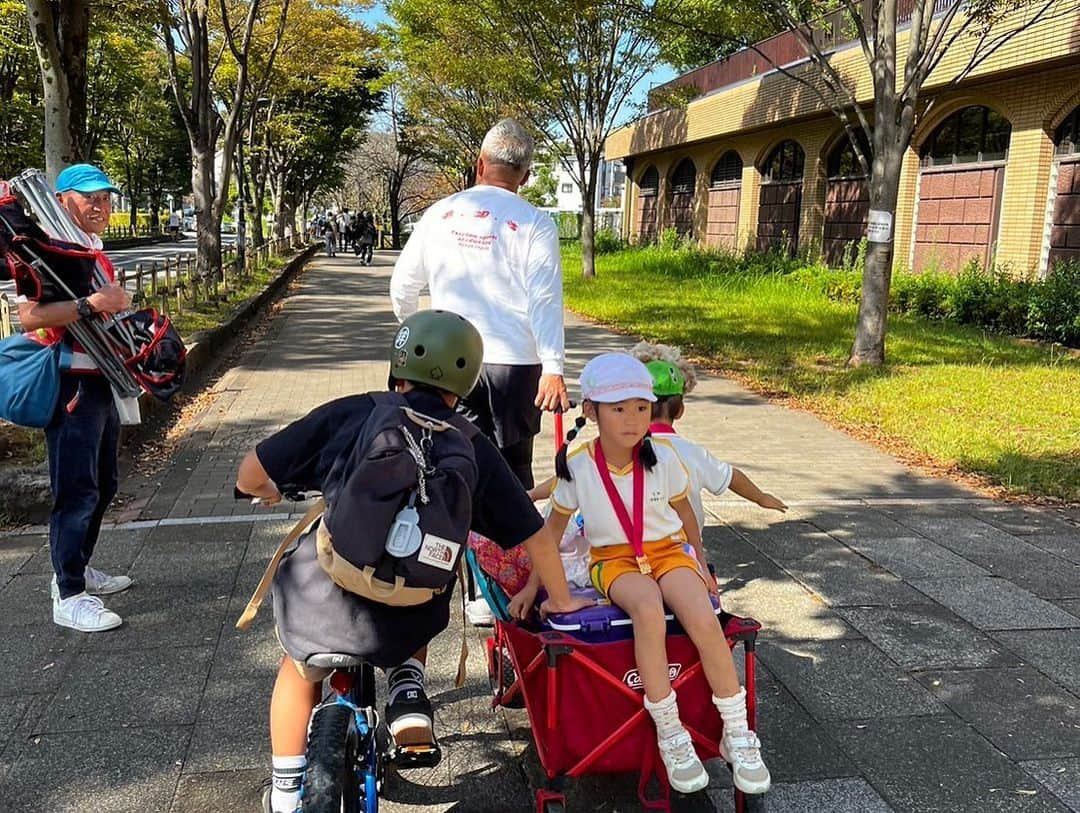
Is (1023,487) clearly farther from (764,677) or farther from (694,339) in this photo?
(694,339)

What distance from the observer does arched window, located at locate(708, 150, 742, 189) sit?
89.4ft

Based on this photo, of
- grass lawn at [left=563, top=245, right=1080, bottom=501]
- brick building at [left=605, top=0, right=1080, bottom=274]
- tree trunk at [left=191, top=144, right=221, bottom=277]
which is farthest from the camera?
tree trunk at [left=191, top=144, right=221, bottom=277]

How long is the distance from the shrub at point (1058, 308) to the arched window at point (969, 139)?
4068mm

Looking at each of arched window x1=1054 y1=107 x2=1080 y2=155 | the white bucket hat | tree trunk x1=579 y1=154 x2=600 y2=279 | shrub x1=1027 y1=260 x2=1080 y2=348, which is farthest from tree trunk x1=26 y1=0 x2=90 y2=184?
tree trunk x1=579 y1=154 x2=600 y2=279

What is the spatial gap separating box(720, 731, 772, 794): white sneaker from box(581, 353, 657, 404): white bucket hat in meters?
0.96

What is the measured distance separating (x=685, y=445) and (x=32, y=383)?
8.16 feet

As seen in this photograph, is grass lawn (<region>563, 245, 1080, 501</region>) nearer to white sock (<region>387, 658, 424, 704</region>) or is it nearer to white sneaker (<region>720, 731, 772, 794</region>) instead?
white sneaker (<region>720, 731, 772, 794</region>)

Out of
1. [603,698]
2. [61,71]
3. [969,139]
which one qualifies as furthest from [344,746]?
[969,139]

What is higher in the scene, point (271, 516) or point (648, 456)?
point (648, 456)

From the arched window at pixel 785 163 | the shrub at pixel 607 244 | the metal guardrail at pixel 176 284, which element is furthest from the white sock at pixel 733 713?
the shrub at pixel 607 244

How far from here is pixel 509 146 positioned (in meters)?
3.73

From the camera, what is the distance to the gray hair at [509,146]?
3734 millimetres

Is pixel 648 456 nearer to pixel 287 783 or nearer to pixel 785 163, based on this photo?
pixel 287 783

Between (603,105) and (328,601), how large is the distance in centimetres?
2019
